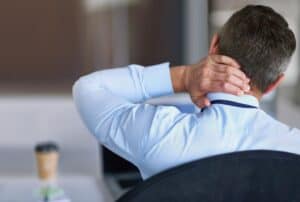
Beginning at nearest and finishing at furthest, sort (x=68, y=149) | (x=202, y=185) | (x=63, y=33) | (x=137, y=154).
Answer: (x=202, y=185) → (x=137, y=154) → (x=68, y=149) → (x=63, y=33)

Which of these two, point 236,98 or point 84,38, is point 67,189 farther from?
point 84,38

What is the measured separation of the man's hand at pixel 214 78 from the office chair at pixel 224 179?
20 cm

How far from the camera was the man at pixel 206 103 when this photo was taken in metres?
0.81

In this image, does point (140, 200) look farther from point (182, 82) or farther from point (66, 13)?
point (66, 13)

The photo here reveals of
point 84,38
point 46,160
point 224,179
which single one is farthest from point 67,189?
point 84,38

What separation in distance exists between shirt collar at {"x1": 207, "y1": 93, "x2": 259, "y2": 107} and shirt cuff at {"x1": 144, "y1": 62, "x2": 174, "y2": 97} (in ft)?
0.27

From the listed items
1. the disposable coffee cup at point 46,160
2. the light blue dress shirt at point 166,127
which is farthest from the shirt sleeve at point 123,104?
the disposable coffee cup at point 46,160

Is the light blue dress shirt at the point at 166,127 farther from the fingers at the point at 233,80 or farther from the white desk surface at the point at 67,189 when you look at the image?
the white desk surface at the point at 67,189

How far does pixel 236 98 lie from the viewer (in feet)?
2.85

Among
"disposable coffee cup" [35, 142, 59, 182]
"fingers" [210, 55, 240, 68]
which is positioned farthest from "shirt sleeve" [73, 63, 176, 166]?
"disposable coffee cup" [35, 142, 59, 182]

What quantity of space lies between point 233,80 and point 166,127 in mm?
134

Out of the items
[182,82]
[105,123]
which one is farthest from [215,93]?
[105,123]

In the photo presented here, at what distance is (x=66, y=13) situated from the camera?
3512 mm

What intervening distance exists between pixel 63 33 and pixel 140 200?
9.67 ft
